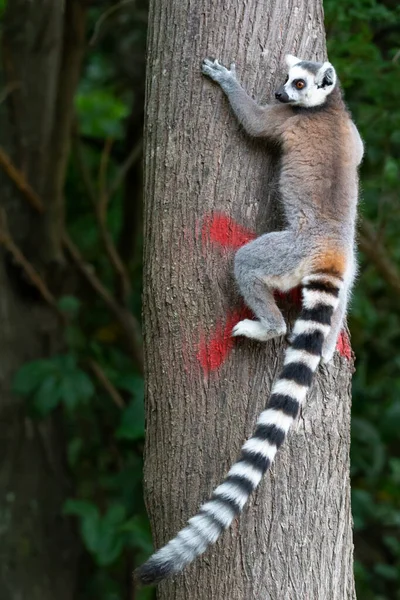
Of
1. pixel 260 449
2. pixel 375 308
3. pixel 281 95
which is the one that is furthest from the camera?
pixel 375 308

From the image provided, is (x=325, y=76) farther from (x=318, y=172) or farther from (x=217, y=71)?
(x=217, y=71)

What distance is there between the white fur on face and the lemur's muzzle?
1 centimetres

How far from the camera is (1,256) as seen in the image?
621 centimetres

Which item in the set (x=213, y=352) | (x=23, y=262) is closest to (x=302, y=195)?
(x=213, y=352)

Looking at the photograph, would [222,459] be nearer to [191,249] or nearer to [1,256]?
[191,249]

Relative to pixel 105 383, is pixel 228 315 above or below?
above

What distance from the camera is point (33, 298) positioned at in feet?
20.9

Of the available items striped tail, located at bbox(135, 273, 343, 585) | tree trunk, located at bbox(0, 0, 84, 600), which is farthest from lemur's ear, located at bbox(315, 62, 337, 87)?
tree trunk, located at bbox(0, 0, 84, 600)

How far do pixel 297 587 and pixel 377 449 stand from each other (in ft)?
10.6

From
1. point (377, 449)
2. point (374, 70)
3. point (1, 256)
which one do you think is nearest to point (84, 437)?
point (1, 256)

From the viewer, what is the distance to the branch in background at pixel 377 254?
241 inches

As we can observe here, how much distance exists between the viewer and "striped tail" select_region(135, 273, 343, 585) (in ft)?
8.75

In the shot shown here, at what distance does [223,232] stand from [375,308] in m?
4.57

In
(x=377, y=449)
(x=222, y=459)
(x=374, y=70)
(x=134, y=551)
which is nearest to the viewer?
(x=222, y=459)
